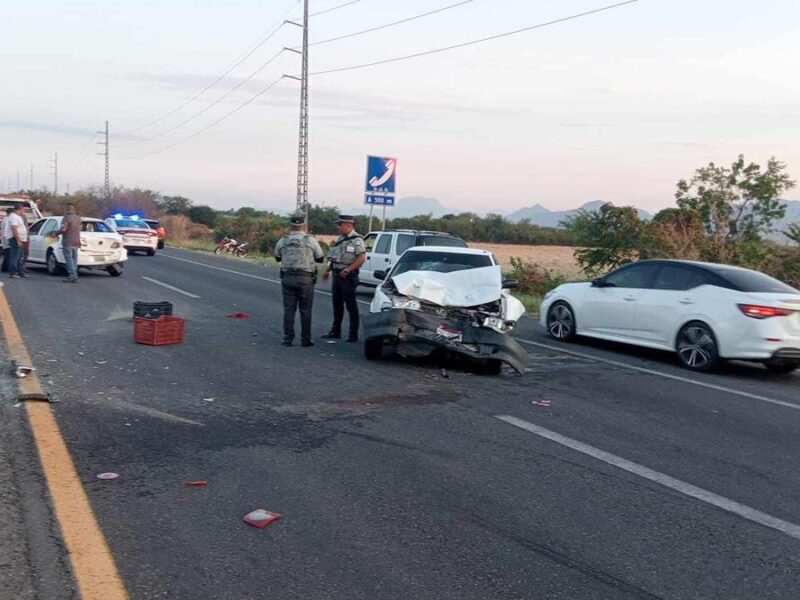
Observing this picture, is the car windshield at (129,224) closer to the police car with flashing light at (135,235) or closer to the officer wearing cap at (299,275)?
the police car with flashing light at (135,235)

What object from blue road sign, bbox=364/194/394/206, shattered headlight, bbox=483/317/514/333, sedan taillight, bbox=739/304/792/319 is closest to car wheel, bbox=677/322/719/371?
sedan taillight, bbox=739/304/792/319

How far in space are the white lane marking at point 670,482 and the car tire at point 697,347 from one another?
448cm

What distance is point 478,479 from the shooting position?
604cm

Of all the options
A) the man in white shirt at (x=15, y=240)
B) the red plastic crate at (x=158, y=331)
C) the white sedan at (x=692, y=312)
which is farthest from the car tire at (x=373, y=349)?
the man in white shirt at (x=15, y=240)

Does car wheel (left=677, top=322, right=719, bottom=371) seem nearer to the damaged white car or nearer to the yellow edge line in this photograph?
the damaged white car

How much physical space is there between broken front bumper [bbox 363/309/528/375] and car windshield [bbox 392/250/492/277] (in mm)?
1595

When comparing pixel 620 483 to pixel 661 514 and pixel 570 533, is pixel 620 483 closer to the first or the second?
pixel 661 514

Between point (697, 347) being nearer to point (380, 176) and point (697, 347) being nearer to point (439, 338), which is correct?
point (439, 338)

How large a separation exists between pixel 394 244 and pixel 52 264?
28.9 ft

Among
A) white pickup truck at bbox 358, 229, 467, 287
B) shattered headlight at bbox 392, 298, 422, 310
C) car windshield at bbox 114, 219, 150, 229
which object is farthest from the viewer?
car windshield at bbox 114, 219, 150, 229

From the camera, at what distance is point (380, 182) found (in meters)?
27.4

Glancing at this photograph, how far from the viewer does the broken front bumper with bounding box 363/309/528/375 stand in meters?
9.97

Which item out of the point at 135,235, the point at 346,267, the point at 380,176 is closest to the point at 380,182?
the point at 380,176

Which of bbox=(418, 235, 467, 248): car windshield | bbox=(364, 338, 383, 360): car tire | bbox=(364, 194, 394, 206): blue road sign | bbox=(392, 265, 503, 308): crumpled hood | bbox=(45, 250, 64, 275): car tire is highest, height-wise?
bbox=(364, 194, 394, 206): blue road sign
